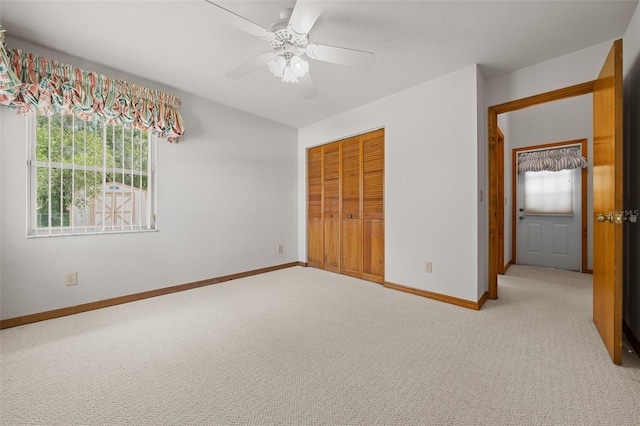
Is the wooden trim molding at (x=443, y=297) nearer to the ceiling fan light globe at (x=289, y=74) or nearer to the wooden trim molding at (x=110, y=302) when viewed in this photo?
the wooden trim molding at (x=110, y=302)

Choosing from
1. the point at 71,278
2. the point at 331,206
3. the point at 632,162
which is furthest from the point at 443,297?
the point at 71,278

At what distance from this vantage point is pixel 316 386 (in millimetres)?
1428

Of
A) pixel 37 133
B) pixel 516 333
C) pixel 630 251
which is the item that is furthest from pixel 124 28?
pixel 630 251

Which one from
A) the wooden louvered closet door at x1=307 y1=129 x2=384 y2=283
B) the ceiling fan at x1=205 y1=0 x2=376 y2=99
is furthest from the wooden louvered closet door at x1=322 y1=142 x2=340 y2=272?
the ceiling fan at x1=205 y1=0 x2=376 y2=99

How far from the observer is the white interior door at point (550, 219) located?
13.7 ft

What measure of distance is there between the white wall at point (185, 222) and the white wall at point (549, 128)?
12.1 feet

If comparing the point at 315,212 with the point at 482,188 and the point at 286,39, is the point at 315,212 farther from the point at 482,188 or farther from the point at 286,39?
the point at 286,39

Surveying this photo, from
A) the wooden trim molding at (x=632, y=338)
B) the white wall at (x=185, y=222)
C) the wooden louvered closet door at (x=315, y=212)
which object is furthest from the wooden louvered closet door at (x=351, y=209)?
the wooden trim molding at (x=632, y=338)

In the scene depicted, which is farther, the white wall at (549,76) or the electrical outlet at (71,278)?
the electrical outlet at (71,278)

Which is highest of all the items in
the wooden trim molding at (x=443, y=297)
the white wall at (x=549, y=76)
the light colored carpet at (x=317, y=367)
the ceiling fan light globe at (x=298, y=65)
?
the white wall at (x=549, y=76)

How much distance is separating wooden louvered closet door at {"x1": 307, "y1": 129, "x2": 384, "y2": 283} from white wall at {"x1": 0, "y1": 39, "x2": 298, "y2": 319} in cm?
44

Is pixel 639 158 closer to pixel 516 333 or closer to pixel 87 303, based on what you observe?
pixel 516 333

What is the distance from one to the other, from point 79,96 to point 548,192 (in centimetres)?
641

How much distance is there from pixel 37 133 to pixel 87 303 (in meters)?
1.59
